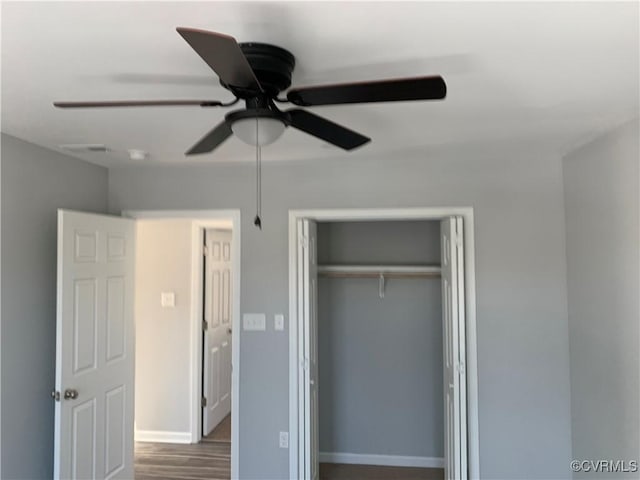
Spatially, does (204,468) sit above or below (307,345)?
below

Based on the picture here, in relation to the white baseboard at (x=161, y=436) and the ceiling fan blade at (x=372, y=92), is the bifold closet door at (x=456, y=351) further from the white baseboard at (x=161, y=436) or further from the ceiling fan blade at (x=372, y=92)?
the white baseboard at (x=161, y=436)

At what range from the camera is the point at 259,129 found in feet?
4.89

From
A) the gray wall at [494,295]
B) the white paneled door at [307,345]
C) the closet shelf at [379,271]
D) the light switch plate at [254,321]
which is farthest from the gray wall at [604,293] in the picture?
the light switch plate at [254,321]

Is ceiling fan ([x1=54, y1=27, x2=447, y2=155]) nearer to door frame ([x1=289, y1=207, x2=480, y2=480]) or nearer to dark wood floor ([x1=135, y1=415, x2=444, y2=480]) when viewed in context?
door frame ([x1=289, y1=207, x2=480, y2=480])

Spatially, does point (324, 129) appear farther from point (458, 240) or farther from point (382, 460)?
point (382, 460)

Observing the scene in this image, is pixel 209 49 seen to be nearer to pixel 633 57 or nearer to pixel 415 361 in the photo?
pixel 633 57

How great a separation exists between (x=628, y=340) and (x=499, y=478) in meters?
1.45

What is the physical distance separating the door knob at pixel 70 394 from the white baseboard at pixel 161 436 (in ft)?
5.91

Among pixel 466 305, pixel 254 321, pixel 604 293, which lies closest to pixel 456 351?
pixel 466 305

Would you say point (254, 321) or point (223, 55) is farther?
point (254, 321)

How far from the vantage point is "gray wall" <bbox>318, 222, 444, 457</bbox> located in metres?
4.08

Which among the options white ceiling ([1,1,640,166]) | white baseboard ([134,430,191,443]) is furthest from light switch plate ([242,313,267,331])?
white baseboard ([134,430,191,443])

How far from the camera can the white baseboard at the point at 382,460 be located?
4.06m

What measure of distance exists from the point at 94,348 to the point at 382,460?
2566mm
